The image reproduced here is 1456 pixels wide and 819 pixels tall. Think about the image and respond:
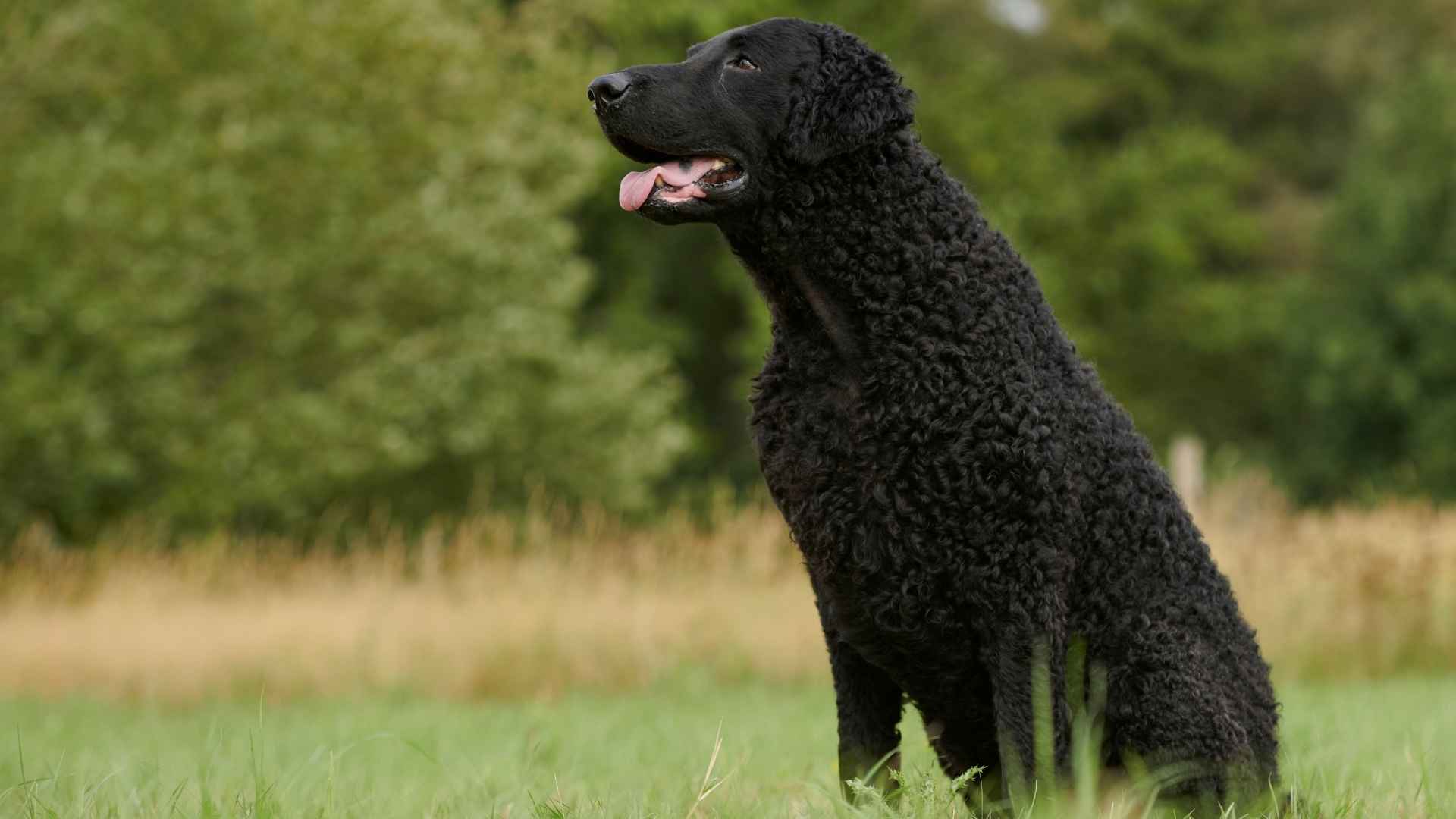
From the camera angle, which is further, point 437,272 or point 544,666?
point 437,272

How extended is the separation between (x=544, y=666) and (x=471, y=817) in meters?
7.00

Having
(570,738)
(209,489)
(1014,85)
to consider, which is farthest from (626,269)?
(570,738)

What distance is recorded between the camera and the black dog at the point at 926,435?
2992 mm

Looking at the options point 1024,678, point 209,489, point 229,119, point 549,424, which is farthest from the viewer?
point 549,424

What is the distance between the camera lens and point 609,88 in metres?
3.06

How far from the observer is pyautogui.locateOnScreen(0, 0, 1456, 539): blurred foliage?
13.7m

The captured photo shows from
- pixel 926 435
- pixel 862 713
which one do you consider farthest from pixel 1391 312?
pixel 926 435

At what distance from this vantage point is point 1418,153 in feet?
74.9

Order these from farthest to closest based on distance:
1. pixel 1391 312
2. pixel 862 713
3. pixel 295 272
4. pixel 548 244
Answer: pixel 1391 312 → pixel 548 244 → pixel 295 272 → pixel 862 713

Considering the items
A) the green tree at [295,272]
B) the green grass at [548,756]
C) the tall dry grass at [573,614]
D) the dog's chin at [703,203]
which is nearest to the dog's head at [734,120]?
the dog's chin at [703,203]

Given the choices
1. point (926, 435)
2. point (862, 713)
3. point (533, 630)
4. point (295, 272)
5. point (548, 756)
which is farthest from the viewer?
point (295, 272)

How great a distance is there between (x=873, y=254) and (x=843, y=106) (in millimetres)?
329

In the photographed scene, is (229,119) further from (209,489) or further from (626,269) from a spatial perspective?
(626,269)

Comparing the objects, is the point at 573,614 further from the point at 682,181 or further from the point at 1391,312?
the point at 1391,312
